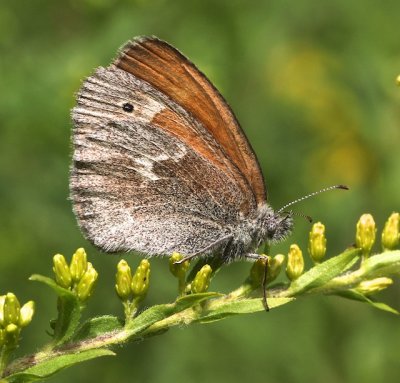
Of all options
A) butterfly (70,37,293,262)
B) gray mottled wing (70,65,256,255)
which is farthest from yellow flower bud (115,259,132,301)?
gray mottled wing (70,65,256,255)

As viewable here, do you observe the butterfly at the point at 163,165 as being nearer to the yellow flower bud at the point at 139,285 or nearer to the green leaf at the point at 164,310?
the yellow flower bud at the point at 139,285

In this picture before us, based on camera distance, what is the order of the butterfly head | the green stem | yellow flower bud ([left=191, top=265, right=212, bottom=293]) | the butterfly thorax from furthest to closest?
the butterfly head → the butterfly thorax → yellow flower bud ([left=191, top=265, right=212, bottom=293]) → the green stem

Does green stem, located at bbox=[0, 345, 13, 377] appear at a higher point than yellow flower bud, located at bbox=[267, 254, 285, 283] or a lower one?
lower

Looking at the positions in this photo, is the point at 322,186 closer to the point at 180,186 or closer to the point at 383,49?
the point at 383,49

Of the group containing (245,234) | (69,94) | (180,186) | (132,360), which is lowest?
(132,360)

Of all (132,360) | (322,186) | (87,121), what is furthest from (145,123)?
(322,186)

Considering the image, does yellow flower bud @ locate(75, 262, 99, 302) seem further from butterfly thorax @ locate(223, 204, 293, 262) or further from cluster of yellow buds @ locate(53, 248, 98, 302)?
butterfly thorax @ locate(223, 204, 293, 262)

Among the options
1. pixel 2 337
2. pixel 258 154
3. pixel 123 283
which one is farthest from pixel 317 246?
pixel 258 154

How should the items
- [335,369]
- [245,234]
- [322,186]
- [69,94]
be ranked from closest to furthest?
1. [245,234]
2. [69,94]
3. [335,369]
4. [322,186]
